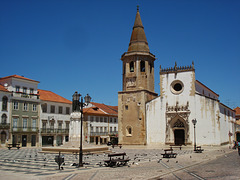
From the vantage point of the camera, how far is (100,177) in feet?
38.0

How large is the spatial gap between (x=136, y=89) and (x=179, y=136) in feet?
30.9

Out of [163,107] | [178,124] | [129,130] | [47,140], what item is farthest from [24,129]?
[178,124]

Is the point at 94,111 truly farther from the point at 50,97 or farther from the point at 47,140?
the point at 47,140

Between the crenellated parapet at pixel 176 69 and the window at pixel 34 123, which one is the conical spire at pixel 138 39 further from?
the window at pixel 34 123

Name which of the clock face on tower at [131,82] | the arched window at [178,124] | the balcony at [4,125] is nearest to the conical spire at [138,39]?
the clock face on tower at [131,82]

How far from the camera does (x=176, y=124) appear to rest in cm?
3741

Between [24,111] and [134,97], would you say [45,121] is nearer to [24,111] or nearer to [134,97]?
[24,111]

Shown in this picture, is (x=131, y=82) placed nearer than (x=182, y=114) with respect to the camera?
No

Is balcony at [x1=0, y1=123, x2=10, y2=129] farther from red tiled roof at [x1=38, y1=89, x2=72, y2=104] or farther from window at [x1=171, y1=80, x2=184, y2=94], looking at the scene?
window at [x1=171, y1=80, x2=184, y2=94]

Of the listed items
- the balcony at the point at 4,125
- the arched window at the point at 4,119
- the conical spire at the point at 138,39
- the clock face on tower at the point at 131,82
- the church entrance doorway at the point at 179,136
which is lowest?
the church entrance doorway at the point at 179,136

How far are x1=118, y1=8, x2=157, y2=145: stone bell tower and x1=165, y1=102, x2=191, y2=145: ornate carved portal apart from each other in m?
3.61

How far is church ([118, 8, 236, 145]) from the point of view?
35469 millimetres

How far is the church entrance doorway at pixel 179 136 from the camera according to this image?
121 feet

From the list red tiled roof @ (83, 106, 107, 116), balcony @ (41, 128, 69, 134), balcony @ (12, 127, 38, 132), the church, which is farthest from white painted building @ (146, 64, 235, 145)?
balcony @ (12, 127, 38, 132)
